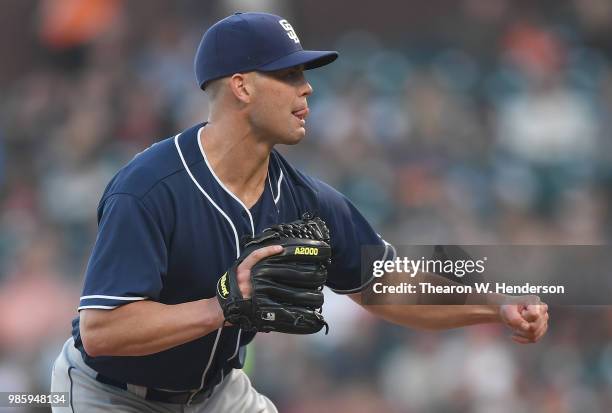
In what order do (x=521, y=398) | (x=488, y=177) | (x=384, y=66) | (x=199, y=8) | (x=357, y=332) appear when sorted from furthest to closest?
(x=199, y=8) → (x=384, y=66) → (x=488, y=177) → (x=357, y=332) → (x=521, y=398)

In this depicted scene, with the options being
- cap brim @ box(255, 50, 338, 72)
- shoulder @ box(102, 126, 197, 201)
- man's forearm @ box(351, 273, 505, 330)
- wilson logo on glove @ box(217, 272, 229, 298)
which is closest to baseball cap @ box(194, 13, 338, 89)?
cap brim @ box(255, 50, 338, 72)

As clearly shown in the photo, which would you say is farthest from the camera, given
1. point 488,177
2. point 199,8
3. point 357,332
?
point 199,8

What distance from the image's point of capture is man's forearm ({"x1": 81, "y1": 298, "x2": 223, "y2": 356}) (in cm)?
276

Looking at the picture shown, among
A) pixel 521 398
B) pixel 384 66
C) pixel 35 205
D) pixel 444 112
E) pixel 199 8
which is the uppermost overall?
pixel 199 8

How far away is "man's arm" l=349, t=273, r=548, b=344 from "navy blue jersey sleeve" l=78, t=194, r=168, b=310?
94 centimetres

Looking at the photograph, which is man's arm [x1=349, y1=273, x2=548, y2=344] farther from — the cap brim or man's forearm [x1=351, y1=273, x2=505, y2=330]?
the cap brim

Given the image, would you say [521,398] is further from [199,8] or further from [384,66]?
[199,8]

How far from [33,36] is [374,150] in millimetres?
3505

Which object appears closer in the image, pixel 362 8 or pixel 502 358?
pixel 502 358

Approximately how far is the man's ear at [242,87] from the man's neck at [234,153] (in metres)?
A: 0.09

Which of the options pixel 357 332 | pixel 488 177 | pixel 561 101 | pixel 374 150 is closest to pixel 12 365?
pixel 357 332

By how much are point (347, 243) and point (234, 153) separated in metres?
0.54

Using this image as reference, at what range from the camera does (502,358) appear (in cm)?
627

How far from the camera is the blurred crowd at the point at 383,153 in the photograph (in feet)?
20.8
